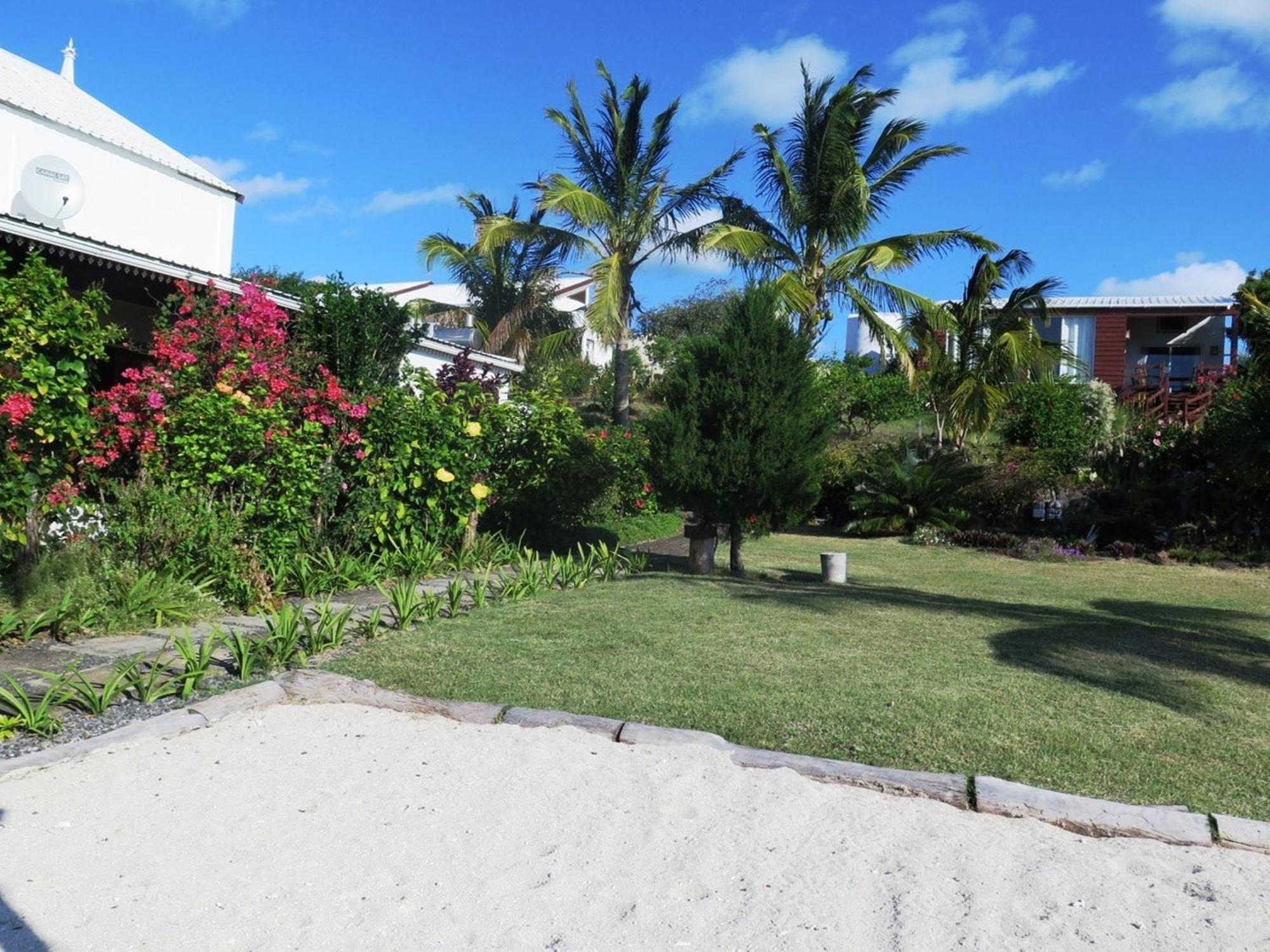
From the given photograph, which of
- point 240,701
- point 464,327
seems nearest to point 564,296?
point 464,327

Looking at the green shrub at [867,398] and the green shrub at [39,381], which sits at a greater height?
the green shrub at [867,398]

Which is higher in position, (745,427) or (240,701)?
(745,427)

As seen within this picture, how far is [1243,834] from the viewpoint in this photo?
372 centimetres

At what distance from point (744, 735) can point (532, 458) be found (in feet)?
24.5

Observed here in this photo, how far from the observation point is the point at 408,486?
9688 millimetres

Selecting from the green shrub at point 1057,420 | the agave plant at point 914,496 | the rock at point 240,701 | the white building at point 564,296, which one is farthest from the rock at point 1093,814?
the white building at point 564,296

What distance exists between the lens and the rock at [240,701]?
199 inches

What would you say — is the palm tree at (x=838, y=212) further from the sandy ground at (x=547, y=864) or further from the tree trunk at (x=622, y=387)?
the sandy ground at (x=547, y=864)

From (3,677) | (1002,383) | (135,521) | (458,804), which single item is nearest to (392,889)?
(458,804)

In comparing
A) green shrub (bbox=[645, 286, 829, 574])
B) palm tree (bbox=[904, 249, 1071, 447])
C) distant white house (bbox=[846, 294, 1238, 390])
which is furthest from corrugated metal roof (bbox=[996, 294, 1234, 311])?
green shrub (bbox=[645, 286, 829, 574])

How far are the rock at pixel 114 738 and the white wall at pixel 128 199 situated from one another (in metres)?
10.8

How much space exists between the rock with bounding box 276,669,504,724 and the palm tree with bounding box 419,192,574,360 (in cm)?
1644

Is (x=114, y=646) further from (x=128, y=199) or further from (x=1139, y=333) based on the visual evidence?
(x=1139, y=333)

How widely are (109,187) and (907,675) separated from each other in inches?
594
